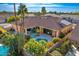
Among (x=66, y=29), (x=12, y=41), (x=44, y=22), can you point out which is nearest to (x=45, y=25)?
(x=44, y=22)

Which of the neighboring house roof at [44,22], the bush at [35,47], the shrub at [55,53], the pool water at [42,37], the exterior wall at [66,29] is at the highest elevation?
the neighboring house roof at [44,22]

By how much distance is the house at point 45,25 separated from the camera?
2.89 metres

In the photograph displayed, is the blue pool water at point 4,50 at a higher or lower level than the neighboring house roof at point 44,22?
lower

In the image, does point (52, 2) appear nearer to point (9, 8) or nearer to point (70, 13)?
point (70, 13)

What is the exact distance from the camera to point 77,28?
2.88 m

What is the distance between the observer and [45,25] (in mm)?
2898

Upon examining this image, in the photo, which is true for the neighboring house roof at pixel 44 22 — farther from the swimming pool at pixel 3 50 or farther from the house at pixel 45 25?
the swimming pool at pixel 3 50

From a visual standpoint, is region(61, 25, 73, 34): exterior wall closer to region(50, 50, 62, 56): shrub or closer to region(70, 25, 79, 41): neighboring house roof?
region(70, 25, 79, 41): neighboring house roof

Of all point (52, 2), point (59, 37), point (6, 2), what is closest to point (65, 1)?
point (52, 2)

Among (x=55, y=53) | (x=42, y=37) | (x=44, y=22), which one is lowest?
(x=55, y=53)

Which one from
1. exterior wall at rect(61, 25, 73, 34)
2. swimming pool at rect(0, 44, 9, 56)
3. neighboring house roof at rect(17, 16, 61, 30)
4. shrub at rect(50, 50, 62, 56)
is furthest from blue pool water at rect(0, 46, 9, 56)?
exterior wall at rect(61, 25, 73, 34)

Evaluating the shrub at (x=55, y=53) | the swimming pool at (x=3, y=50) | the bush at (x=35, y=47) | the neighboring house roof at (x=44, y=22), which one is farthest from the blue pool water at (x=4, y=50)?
the shrub at (x=55, y=53)

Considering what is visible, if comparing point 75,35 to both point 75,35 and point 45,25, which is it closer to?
point 75,35

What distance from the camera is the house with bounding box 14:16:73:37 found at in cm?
289
